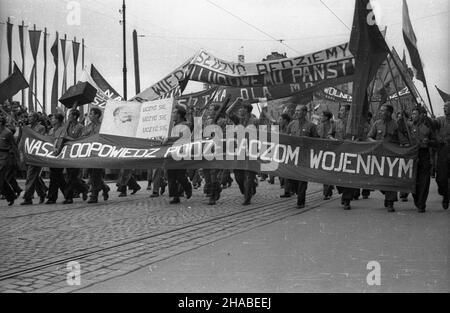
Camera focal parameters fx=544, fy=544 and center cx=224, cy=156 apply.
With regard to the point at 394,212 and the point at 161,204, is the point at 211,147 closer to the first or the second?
the point at 161,204

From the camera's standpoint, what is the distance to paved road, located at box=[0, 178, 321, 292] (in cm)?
535

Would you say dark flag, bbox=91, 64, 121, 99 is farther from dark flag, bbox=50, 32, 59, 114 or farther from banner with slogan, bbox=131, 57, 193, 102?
dark flag, bbox=50, 32, 59, 114

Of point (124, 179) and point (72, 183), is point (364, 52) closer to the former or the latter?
point (124, 179)

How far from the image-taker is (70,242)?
6914mm

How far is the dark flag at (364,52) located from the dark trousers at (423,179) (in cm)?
127

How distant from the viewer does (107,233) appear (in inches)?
298

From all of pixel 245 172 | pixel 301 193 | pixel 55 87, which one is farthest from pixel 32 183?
pixel 55 87

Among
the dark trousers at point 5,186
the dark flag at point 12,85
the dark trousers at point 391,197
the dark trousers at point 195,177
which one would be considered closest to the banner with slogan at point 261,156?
the dark trousers at point 391,197

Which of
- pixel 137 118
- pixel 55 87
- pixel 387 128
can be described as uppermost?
pixel 55 87

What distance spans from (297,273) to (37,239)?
3.77m

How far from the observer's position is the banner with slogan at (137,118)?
40.1 ft

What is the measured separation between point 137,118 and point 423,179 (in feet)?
21.4

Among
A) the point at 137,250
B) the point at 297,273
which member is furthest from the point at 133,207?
the point at 297,273
